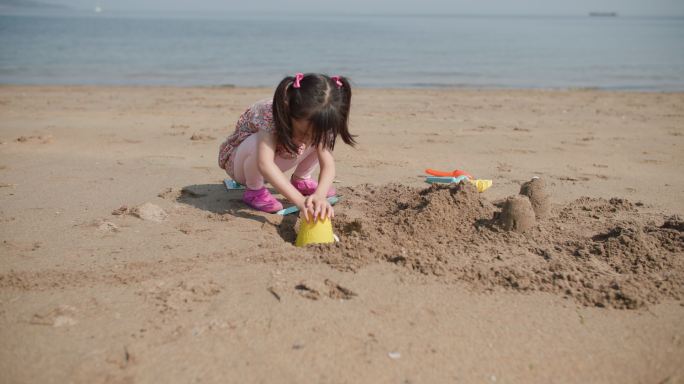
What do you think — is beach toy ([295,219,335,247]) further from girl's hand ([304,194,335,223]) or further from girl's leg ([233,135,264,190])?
girl's leg ([233,135,264,190])

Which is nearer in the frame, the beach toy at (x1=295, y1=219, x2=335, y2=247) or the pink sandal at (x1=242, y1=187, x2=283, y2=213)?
the beach toy at (x1=295, y1=219, x2=335, y2=247)

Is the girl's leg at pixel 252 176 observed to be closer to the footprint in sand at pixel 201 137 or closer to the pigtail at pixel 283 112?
the pigtail at pixel 283 112

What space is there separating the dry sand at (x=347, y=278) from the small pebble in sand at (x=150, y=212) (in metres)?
0.02

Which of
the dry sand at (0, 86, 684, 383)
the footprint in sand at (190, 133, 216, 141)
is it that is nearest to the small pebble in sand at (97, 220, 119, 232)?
the dry sand at (0, 86, 684, 383)

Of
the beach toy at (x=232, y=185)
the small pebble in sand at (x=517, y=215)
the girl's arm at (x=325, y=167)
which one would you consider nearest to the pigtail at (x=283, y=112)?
the girl's arm at (x=325, y=167)

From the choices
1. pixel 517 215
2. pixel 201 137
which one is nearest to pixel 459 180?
pixel 517 215

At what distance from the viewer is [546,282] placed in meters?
2.30

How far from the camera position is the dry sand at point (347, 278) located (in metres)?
1.75

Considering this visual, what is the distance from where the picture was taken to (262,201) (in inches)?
125

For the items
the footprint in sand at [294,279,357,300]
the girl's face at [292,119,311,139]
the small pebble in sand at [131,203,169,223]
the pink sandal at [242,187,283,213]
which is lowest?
the small pebble in sand at [131,203,169,223]

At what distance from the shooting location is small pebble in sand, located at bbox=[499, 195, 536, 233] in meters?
2.75

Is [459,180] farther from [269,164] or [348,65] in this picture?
[348,65]

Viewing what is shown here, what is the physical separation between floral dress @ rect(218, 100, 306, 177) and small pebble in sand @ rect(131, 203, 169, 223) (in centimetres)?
54

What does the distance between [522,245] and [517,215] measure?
0.56 feet
